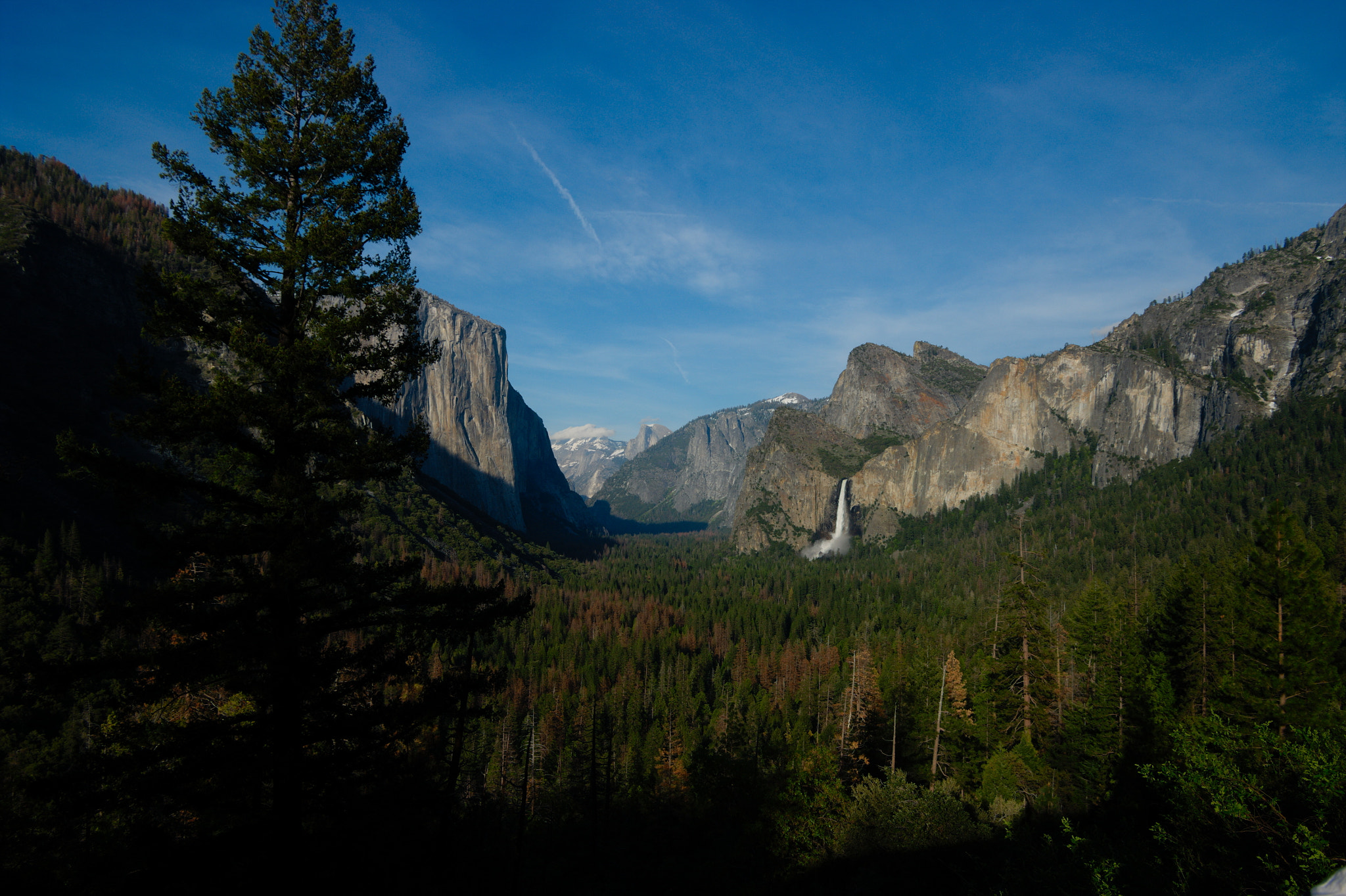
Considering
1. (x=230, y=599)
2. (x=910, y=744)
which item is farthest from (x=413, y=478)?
(x=230, y=599)

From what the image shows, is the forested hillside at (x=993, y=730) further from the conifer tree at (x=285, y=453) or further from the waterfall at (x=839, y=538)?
the waterfall at (x=839, y=538)

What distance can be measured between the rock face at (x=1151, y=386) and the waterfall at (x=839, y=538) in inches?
196

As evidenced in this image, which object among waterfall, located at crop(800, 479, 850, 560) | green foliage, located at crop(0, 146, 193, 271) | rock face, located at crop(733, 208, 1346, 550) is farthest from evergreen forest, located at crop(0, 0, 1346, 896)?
waterfall, located at crop(800, 479, 850, 560)

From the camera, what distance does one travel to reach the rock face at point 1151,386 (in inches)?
4980

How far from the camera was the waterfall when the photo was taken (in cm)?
18200

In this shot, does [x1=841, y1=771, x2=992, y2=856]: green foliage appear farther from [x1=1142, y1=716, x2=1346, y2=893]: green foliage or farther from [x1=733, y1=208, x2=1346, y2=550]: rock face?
[x1=733, y1=208, x2=1346, y2=550]: rock face

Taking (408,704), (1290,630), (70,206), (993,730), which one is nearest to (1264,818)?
(408,704)

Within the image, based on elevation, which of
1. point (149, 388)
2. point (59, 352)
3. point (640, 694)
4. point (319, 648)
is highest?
point (59, 352)

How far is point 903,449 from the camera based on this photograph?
18025 centimetres

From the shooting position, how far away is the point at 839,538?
186000mm

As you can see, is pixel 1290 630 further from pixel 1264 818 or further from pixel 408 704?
pixel 408 704

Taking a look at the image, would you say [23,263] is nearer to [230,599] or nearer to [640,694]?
[640,694]

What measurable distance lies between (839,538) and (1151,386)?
91.2 m

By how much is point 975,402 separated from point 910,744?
160 m
